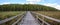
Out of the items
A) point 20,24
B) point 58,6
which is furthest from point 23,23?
point 58,6

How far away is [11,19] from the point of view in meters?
4.30

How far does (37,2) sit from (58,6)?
358 mm

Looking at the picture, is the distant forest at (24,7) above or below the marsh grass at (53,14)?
above

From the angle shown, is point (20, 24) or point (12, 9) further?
point (20, 24)

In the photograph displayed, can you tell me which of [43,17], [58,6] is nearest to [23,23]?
[43,17]

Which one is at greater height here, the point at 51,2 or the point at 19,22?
the point at 51,2

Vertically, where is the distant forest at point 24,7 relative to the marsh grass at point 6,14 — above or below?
above

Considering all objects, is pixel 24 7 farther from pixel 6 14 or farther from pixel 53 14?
pixel 53 14

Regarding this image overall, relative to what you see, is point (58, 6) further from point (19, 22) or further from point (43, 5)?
point (19, 22)

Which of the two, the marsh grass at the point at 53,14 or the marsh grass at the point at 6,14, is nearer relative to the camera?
the marsh grass at the point at 6,14

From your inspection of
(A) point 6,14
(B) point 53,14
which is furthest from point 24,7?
(B) point 53,14

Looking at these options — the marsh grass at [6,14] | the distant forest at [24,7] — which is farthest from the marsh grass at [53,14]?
the marsh grass at [6,14]

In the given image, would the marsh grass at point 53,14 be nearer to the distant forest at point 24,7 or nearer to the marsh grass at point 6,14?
the distant forest at point 24,7

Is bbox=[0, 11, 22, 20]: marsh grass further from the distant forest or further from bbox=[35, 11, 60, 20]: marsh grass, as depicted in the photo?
bbox=[35, 11, 60, 20]: marsh grass
